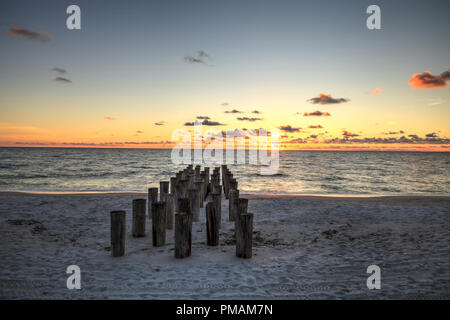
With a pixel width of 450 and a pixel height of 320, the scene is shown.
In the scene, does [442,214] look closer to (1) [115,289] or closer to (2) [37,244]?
(1) [115,289]

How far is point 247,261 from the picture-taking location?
534 centimetres

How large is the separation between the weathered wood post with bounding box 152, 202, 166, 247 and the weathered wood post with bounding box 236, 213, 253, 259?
172 centimetres

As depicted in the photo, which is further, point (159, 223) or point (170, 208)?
point (170, 208)

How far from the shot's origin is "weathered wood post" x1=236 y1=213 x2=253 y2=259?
5.41 meters

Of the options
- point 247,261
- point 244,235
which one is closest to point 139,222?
point 244,235

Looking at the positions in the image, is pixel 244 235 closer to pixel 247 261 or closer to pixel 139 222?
pixel 247 261

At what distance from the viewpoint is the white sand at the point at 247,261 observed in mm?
4070

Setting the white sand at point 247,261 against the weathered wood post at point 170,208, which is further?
the weathered wood post at point 170,208

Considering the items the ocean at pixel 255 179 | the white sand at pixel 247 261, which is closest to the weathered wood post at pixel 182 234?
Answer: the white sand at pixel 247 261

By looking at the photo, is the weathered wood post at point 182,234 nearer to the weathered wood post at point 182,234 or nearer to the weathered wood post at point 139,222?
the weathered wood post at point 182,234

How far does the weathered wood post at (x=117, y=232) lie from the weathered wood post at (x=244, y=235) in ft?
7.67

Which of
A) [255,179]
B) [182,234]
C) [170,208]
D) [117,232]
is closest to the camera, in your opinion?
[182,234]

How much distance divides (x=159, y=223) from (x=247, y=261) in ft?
7.00
